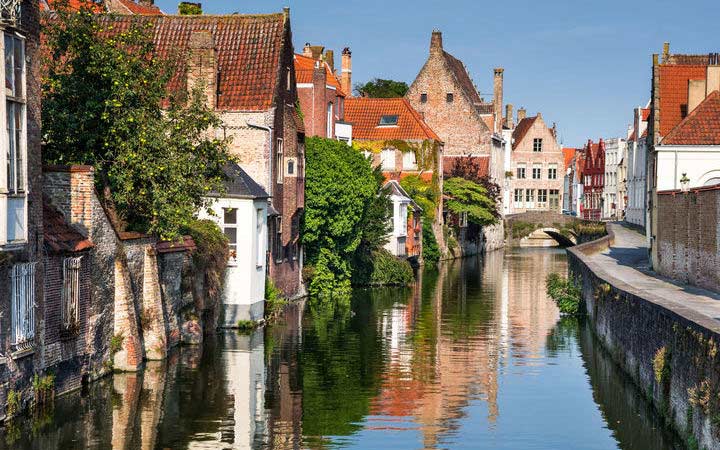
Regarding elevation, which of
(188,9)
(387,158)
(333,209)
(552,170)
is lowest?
(333,209)

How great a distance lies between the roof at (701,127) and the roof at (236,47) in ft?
53.8

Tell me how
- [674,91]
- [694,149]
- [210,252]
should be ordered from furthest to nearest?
[674,91], [694,149], [210,252]

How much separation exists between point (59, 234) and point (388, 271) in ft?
114

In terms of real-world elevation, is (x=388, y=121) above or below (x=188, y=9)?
below

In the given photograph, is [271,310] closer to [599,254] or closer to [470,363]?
[470,363]

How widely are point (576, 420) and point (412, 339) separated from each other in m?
13.4

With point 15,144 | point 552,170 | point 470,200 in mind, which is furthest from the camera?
point 552,170

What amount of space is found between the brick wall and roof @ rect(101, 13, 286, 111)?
599 inches

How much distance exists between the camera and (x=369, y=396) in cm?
2631

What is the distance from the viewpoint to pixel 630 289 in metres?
28.6

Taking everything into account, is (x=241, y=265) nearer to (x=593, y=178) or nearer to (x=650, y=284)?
(x=650, y=284)

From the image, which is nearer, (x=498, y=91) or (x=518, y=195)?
(x=498, y=91)

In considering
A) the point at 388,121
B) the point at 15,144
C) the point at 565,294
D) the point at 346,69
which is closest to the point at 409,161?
the point at 388,121

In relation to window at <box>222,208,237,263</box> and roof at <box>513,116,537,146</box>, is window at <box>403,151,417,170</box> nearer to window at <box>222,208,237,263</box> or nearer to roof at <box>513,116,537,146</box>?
window at <box>222,208,237,263</box>
